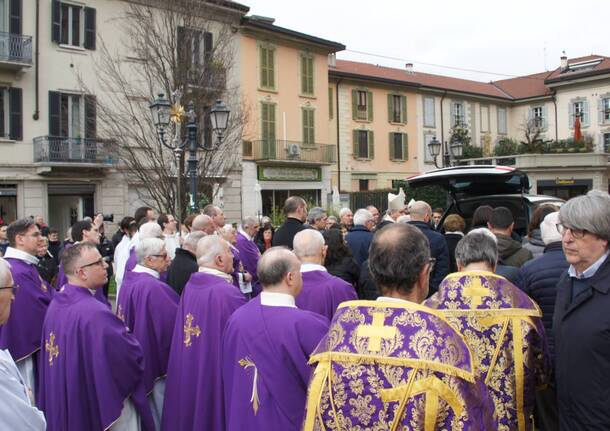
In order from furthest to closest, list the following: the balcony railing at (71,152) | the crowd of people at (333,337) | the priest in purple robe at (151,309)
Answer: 1. the balcony railing at (71,152)
2. the priest in purple robe at (151,309)
3. the crowd of people at (333,337)

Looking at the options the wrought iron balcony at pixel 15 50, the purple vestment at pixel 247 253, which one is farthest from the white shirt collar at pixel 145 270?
the wrought iron balcony at pixel 15 50

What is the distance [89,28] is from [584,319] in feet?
79.5

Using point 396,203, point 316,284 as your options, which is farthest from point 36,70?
point 316,284

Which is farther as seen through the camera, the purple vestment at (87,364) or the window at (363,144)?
the window at (363,144)

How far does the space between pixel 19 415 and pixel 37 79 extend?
22669 mm

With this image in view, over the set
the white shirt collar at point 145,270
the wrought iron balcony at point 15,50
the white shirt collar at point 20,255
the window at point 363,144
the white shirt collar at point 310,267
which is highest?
the wrought iron balcony at point 15,50

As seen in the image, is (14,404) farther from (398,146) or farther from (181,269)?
(398,146)

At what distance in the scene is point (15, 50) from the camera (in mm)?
21688

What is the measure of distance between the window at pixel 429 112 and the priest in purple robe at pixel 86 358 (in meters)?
38.3

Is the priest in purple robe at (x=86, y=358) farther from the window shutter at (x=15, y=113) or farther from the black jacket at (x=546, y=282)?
the window shutter at (x=15, y=113)

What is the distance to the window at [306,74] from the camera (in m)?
32.1

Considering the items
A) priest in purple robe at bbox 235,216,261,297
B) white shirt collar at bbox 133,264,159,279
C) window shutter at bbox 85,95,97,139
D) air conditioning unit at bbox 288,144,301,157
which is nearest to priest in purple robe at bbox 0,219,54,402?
white shirt collar at bbox 133,264,159,279

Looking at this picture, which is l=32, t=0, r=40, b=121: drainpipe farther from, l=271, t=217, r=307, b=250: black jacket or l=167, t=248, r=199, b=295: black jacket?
l=167, t=248, r=199, b=295: black jacket

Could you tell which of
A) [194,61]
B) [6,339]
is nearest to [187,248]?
[6,339]
